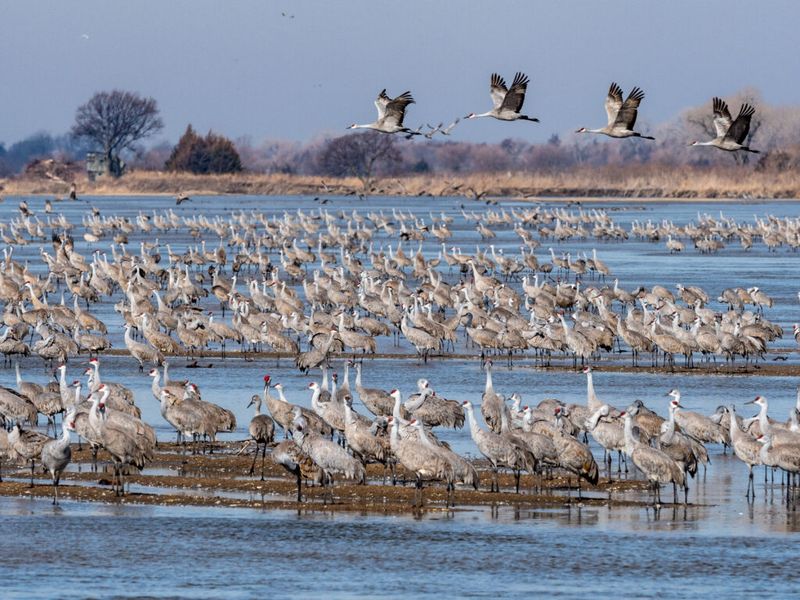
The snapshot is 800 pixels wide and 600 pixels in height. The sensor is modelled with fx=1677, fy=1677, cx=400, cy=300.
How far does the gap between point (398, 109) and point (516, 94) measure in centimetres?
184

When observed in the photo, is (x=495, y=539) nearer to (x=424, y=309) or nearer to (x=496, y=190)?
(x=424, y=309)

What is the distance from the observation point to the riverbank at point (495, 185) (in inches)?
3745

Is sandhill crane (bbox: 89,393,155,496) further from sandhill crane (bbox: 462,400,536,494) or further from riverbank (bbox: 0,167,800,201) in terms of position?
riverbank (bbox: 0,167,800,201)

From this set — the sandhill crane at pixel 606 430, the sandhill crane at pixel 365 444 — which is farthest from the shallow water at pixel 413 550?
the sandhill crane at pixel 365 444

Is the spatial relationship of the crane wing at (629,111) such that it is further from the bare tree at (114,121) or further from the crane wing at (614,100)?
the bare tree at (114,121)

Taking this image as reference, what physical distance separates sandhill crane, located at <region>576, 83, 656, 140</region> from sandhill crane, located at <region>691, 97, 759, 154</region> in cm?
93

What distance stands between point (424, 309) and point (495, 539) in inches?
574

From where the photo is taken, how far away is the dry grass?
3745 inches

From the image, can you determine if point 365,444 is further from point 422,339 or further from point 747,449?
point 422,339

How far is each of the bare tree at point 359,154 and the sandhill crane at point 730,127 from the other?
10024 centimetres

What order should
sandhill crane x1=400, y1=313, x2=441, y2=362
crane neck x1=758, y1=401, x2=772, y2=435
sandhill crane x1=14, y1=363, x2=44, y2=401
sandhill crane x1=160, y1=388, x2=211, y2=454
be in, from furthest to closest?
1. sandhill crane x1=400, y1=313, x2=441, y2=362
2. sandhill crane x1=14, y1=363, x2=44, y2=401
3. sandhill crane x1=160, y1=388, x2=211, y2=454
4. crane neck x1=758, y1=401, x2=772, y2=435

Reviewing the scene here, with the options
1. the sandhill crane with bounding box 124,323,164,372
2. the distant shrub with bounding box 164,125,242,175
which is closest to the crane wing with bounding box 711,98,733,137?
the sandhill crane with bounding box 124,323,164,372

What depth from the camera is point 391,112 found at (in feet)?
73.6

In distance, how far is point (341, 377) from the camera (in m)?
23.7
